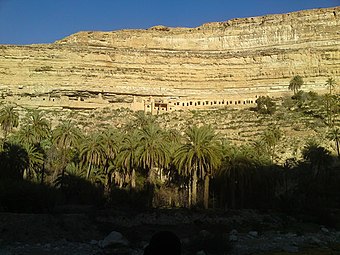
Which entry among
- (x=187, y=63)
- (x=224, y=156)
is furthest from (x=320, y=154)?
(x=187, y=63)

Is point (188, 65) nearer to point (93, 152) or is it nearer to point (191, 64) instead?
point (191, 64)

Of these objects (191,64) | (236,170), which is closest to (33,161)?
(236,170)

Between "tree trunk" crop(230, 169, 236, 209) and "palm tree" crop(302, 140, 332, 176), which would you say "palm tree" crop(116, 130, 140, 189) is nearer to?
"tree trunk" crop(230, 169, 236, 209)

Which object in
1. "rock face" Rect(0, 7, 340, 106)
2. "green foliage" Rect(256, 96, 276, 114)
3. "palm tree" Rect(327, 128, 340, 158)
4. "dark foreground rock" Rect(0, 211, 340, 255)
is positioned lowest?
"dark foreground rock" Rect(0, 211, 340, 255)

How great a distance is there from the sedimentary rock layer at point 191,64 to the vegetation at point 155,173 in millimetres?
32743

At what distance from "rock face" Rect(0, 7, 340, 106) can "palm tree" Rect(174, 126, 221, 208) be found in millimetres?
40747

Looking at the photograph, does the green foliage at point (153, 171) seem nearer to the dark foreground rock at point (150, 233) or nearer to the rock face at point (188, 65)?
the dark foreground rock at point (150, 233)

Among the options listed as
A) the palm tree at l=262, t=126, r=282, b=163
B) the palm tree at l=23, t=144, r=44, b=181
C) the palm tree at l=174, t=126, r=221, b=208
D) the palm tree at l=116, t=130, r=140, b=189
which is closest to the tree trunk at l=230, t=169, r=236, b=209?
the palm tree at l=174, t=126, r=221, b=208

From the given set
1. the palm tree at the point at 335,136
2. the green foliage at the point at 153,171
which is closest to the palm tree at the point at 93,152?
the green foliage at the point at 153,171

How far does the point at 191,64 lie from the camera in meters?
76.8

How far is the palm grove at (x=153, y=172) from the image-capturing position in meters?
31.4

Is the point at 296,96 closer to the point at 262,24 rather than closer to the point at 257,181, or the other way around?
the point at 262,24

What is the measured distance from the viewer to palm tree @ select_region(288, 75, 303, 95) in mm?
66250

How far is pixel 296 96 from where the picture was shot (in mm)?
63906
